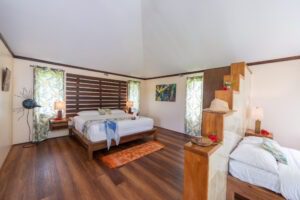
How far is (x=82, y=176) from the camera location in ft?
7.41

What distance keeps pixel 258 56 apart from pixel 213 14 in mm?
1693

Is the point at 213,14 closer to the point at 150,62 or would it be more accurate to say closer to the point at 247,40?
the point at 247,40

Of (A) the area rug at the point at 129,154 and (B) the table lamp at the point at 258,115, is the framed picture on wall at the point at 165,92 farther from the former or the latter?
(B) the table lamp at the point at 258,115

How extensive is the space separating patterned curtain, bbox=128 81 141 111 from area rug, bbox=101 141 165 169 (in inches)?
103

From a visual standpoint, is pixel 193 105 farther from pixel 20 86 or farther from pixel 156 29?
pixel 20 86

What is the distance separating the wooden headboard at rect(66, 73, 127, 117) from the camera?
4.43 m

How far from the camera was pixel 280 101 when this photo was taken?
9.88 ft

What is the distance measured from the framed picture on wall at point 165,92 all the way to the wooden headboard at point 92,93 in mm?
1581

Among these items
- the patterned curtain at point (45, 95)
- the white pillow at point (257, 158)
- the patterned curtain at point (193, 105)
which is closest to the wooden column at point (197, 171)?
the white pillow at point (257, 158)

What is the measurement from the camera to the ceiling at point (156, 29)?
2.26m

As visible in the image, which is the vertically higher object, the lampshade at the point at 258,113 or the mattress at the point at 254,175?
the lampshade at the point at 258,113

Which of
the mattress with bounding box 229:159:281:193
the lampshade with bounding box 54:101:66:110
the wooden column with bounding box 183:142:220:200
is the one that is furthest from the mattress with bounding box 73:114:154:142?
the mattress with bounding box 229:159:281:193

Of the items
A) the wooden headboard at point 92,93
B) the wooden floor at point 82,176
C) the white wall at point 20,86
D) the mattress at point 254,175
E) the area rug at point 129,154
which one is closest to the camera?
the mattress at point 254,175

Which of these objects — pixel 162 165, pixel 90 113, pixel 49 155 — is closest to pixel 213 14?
pixel 162 165
